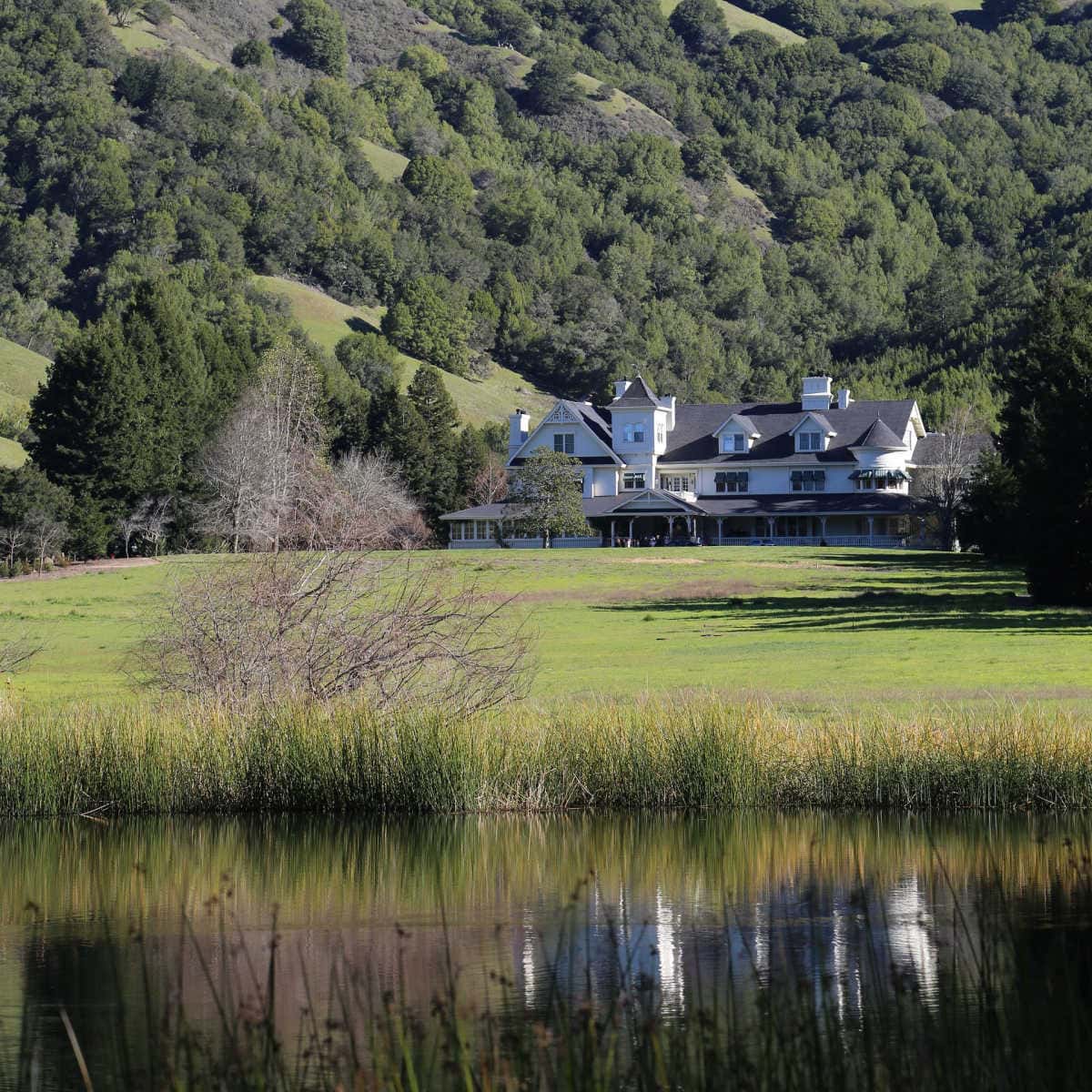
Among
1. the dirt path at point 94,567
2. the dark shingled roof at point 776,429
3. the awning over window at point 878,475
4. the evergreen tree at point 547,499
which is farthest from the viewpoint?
the dark shingled roof at point 776,429

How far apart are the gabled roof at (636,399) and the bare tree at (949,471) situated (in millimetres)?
15843

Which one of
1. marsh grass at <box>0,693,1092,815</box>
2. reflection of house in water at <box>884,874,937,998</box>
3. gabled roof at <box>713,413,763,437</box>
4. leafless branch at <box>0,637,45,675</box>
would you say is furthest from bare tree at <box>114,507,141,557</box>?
reflection of house in water at <box>884,874,937,998</box>

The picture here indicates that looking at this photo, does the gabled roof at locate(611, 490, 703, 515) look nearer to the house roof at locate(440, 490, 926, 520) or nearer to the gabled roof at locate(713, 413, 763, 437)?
the house roof at locate(440, 490, 926, 520)

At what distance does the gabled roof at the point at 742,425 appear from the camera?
10644 centimetres

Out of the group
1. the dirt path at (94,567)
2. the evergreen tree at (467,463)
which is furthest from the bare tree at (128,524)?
the evergreen tree at (467,463)

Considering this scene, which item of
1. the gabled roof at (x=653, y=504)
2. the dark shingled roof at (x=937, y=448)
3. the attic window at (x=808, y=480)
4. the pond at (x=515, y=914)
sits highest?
the dark shingled roof at (x=937, y=448)

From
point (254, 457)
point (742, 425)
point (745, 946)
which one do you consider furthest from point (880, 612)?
point (742, 425)

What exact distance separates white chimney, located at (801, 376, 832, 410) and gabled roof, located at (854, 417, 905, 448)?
8366 millimetres

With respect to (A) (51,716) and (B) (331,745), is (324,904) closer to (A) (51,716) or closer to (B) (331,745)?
(B) (331,745)

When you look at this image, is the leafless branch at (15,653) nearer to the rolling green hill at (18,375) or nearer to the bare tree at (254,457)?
the bare tree at (254,457)

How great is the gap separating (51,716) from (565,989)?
34.5ft

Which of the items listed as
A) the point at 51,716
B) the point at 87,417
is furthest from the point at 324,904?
the point at 87,417

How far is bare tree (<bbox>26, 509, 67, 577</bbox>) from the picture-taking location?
2938 inches

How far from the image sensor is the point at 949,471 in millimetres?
93188
